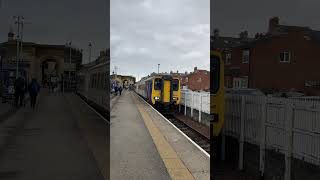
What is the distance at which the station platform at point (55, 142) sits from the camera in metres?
3.21

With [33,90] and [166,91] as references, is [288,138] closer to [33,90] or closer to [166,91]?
[33,90]

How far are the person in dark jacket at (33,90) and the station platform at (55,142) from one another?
5cm

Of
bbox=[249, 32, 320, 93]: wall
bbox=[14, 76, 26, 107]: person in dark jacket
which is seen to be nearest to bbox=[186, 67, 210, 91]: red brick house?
bbox=[14, 76, 26, 107]: person in dark jacket

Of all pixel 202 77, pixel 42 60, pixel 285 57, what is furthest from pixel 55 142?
pixel 285 57

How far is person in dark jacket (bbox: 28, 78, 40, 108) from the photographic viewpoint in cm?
338

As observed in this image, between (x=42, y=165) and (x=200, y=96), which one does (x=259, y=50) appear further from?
(x=42, y=165)

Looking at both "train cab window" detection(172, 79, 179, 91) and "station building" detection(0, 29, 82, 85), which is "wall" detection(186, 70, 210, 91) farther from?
"train cab window" detection(172, 79, 179, 91)

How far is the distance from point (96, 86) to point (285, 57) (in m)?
19.4

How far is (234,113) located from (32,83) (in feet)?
12.4

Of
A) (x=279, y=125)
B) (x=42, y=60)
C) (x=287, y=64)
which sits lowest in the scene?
(x=279, y=125)

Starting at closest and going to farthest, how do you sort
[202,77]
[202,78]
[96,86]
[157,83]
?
[96,86]
[202,77]
[202,78]
[157,83]

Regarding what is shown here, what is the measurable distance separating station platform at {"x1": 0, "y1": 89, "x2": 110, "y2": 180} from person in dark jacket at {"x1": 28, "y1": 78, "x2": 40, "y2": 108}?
0.05 m

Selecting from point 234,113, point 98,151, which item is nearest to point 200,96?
point 234,113

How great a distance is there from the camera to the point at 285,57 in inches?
842
